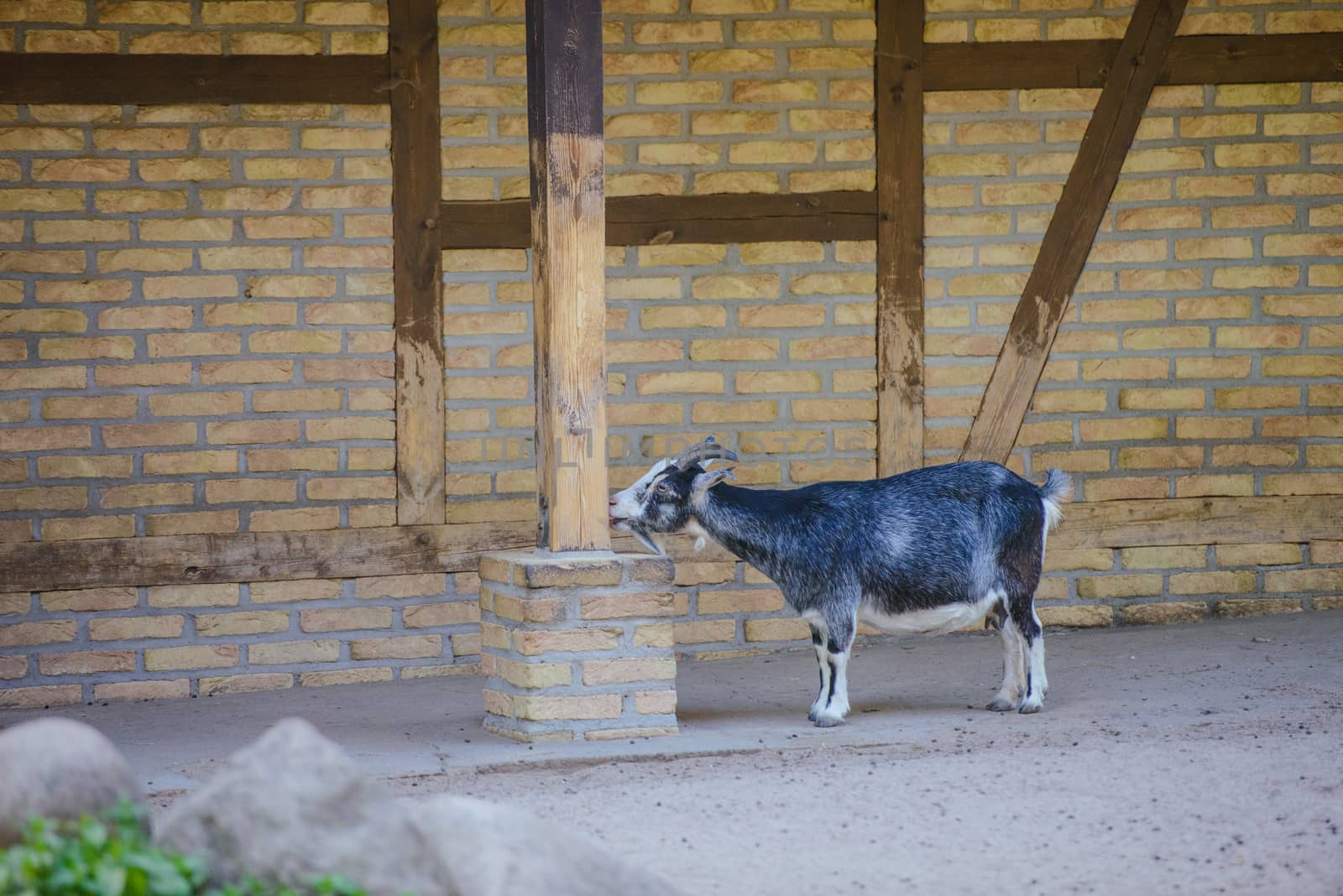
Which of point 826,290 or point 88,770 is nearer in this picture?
point 88,770

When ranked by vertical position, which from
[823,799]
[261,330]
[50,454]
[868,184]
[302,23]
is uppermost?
[302,23]

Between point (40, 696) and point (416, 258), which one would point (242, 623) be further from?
point (416, 258)

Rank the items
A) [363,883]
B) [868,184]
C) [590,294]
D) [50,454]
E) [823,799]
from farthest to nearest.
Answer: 1. [868,184]
2. [50,454]
3. [590,294]
4. [823,799]
5. [363,883]

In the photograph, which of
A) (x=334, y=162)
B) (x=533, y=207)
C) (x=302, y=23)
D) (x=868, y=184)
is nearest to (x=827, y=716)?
(x=533, y=207)

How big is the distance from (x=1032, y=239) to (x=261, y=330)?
3.77 metres

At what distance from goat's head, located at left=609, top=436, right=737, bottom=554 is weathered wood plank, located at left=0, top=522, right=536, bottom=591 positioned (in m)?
1.41

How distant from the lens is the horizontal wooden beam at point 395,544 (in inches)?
279

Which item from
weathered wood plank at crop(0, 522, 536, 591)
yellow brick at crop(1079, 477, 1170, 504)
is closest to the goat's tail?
yellow brick at crop(1079, 477, 1170, 504)

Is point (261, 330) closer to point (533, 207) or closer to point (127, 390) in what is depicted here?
point (127, 390)

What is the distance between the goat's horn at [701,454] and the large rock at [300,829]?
306cm

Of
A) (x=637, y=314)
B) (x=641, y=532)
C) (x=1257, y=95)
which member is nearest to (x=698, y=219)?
(x=637, y=314)

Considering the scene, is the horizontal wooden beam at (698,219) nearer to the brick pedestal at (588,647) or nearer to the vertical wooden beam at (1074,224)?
the vertical wooden beam at (1074,224)

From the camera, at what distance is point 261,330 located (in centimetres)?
728

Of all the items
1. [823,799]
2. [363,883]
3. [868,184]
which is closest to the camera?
[363,883]
